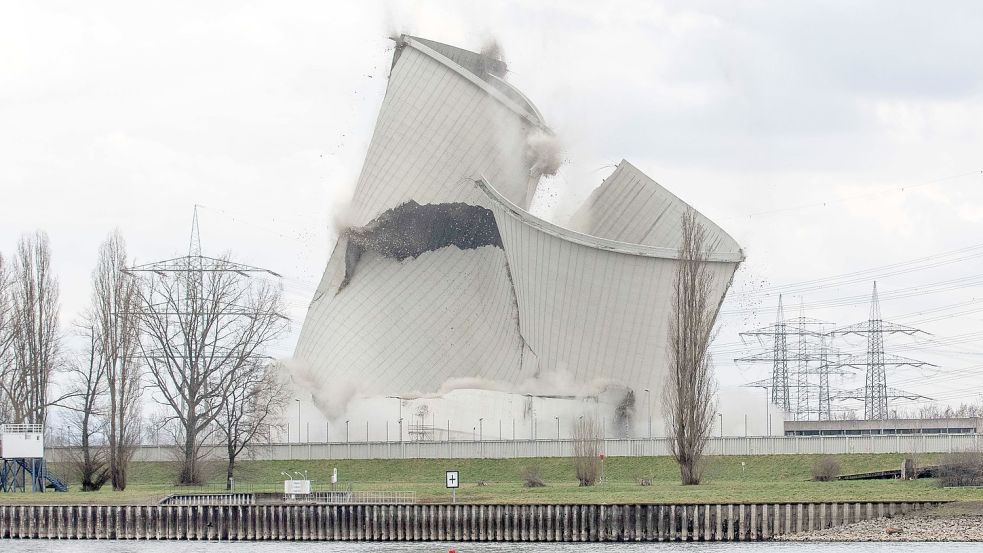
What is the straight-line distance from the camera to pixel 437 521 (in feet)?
137

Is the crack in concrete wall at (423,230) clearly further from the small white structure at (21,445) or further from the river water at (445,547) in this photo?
the river water at (445,547)

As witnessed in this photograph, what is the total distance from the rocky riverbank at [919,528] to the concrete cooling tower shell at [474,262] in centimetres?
2829

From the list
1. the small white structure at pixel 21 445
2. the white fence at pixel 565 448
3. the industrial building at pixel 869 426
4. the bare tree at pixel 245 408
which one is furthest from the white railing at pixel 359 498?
the industrial building at pixel 869 426

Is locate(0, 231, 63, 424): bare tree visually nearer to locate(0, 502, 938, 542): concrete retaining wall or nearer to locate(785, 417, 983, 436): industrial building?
locate(0, 502, 938, 542): concrete retaining wall

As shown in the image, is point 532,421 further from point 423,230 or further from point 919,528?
point 919,528

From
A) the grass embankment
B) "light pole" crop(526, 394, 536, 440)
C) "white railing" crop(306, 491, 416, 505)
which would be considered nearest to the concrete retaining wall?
the grass embankment

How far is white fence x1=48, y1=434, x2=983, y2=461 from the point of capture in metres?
55.1

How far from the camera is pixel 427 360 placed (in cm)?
7775

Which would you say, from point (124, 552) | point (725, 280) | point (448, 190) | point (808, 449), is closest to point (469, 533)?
point (124, 552)

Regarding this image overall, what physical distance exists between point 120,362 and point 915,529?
98.1 feet

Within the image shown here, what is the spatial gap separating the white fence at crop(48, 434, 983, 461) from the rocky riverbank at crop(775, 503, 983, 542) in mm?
11317

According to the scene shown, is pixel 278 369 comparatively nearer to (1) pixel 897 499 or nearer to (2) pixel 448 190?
(2) pixel 448 190

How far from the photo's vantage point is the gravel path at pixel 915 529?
3712 centimetres

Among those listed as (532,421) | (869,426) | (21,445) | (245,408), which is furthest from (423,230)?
(21,445)
